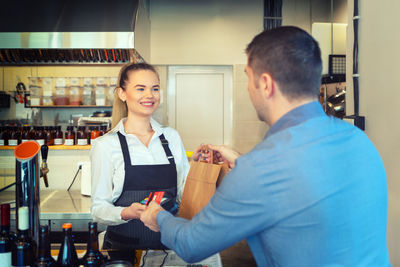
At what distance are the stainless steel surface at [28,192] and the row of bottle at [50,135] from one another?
258 centimetres

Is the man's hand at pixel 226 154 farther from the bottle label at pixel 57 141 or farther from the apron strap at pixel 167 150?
the bottle label at pixel 57 141

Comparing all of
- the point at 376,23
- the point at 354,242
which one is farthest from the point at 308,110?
the point at 376,23

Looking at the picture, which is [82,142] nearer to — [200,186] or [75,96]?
[75,96]

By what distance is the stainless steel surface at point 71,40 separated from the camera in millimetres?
4121

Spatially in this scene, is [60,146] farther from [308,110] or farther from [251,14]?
[251,14]

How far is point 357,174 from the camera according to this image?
0.86 metres

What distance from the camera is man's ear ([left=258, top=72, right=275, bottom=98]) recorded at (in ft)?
3.05

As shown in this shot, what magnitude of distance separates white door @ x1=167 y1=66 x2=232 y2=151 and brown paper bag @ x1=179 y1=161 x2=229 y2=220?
4.22 m

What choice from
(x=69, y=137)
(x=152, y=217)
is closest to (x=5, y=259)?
(x=152, y=217)

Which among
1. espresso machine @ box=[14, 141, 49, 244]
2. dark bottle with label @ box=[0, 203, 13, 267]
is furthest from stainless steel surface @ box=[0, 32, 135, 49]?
dark bottle with label @ box=[0, 203, 13, 267]

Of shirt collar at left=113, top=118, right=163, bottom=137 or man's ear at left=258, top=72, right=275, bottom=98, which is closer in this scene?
man's ear at left=258, top=72, right=275, bottom=98

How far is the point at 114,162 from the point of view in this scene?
5.81 ft

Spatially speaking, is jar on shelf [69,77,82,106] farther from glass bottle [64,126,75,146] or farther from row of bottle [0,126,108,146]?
glass bottle [64,126,75,146]

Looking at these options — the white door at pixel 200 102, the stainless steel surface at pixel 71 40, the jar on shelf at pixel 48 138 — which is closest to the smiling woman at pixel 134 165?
the jar on shelf at pixel 48 138
